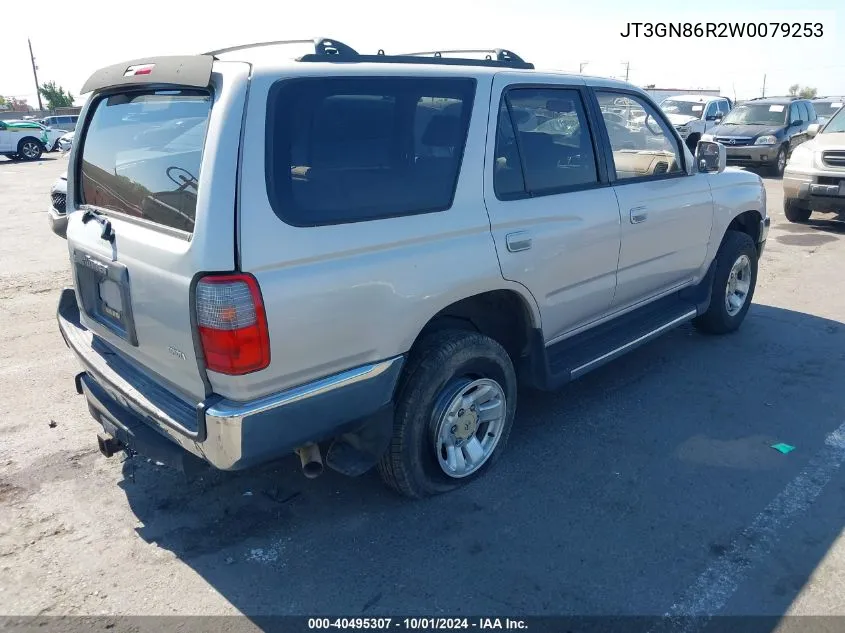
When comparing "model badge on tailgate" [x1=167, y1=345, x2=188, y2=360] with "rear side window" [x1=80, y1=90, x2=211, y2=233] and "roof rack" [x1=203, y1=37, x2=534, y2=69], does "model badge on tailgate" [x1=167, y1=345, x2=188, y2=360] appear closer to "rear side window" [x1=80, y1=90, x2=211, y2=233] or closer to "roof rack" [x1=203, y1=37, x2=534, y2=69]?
"rear side window" [x1=80, y1=90, x2=211, y2=233]

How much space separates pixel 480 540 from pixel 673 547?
861 millimetres

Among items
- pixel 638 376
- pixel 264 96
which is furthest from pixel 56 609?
pixel 638 376

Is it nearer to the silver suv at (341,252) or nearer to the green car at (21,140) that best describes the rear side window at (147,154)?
the silver suv at (341,252)

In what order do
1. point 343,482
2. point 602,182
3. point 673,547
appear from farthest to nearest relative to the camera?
point 602,182 < point 343,482 < point 673,547

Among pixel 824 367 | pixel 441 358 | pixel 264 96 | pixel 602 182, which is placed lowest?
pixel 824 367

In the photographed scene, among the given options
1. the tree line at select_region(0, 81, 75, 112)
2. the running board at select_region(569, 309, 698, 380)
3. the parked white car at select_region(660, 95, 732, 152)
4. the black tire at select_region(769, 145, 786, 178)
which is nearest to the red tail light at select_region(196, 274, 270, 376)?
the running board at select_region(569, 309, 698, 380)

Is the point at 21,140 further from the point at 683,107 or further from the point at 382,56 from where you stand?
the point at 382,56

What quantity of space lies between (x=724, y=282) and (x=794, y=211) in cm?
614

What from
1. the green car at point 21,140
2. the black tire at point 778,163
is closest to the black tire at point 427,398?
the black tire at point 778,163

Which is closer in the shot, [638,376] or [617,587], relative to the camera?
[617,587]

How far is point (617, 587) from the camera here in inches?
110

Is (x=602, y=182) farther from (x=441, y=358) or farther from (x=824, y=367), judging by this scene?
(x=824, y=367)

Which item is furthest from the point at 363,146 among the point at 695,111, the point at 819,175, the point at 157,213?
the point at 695,111

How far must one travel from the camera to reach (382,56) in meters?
3.11
